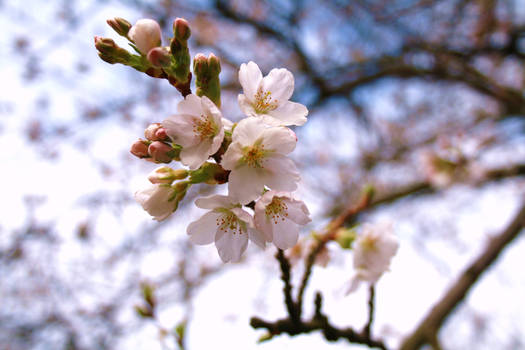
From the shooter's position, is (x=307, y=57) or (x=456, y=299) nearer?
(x=456, y=299)

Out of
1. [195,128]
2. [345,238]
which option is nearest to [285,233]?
[195,128]

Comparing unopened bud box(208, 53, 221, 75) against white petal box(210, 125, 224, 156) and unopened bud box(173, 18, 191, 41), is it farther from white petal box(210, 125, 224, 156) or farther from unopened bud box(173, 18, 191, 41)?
white petal box(210, 125, 224, 156)

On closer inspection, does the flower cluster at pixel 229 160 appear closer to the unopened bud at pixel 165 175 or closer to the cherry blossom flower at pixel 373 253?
the unopened bud at pixel 165 175

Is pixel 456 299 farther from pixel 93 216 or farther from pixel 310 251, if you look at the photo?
pixel 93 216

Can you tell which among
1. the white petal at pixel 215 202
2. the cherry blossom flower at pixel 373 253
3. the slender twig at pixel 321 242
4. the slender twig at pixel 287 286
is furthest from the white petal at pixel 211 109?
the cherry blossom flower at pixel 373 253

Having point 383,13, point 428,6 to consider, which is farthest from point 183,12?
point 428,6

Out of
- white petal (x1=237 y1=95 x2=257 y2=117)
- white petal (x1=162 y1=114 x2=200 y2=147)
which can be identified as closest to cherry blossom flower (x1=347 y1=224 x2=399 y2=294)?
white petal (x1=237 y1=95 x2=257 y2=117)

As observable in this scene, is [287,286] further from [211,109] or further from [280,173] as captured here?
[211,109]
